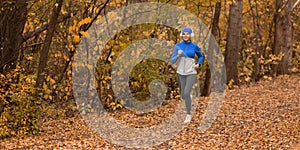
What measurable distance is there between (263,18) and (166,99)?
13363mm

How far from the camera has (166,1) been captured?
14281 mm

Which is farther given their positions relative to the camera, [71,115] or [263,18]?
[263,18]

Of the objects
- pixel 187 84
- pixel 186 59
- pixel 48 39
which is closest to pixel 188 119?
pixel 187 84

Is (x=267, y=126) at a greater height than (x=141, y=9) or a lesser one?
lesser

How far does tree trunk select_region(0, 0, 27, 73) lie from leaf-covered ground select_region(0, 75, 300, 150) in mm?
1655

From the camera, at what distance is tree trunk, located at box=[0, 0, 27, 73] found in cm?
1057

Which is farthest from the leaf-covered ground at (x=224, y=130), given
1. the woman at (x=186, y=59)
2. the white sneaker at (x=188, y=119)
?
the woman at (x=186, y=59)

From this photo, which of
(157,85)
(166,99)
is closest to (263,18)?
(166,99)

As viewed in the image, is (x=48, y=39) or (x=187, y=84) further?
(x=48, y=39)

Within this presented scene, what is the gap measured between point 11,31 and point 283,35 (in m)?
16.2

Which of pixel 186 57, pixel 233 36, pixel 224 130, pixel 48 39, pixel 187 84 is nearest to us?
pixel 224 130

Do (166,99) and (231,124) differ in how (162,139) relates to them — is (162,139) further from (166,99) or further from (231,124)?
(166,99)

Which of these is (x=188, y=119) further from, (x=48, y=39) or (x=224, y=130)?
(x=48, y=39)

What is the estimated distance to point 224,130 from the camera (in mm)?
10203
